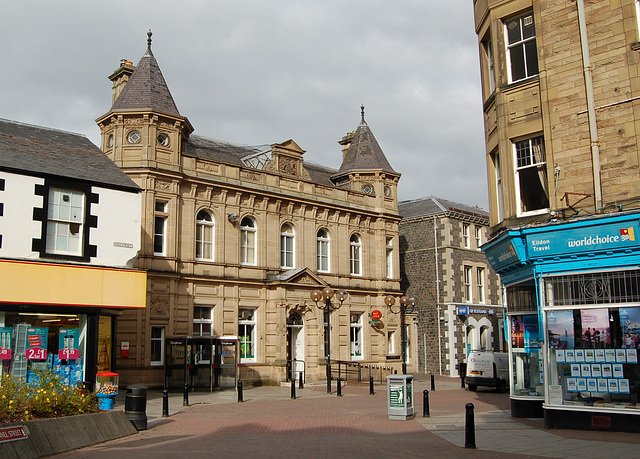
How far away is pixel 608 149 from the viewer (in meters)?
13.9

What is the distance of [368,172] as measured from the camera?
117 feet

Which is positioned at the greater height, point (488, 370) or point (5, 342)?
point (5, 342)

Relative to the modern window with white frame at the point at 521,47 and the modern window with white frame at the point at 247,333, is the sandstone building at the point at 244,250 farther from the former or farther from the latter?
the modern window with white frame at the point at 521,47

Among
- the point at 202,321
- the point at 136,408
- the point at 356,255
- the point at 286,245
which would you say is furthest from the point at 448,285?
the point at 136,408

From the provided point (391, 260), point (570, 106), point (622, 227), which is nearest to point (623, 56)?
point (570, 106)

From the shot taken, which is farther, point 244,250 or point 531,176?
point 244,250

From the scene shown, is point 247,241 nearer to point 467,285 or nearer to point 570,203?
point 467,285

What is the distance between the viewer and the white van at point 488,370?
25.9 meters

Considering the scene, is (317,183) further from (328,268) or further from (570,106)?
(570,106)

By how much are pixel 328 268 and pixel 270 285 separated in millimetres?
4407

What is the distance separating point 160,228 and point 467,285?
20484mm

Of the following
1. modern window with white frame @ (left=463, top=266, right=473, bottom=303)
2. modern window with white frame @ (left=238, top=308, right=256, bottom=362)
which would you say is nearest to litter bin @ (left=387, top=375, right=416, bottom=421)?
modern window with white frame @ (left=238, top=308, right=256, bottom=362)

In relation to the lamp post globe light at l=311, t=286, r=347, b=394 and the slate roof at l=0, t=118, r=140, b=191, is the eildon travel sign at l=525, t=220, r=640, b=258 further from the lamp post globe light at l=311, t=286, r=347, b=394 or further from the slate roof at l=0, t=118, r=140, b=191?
the lamp post globe light at l=311, t=286, r=347, b=394

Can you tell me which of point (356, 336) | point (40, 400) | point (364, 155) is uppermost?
point (364, 155)
